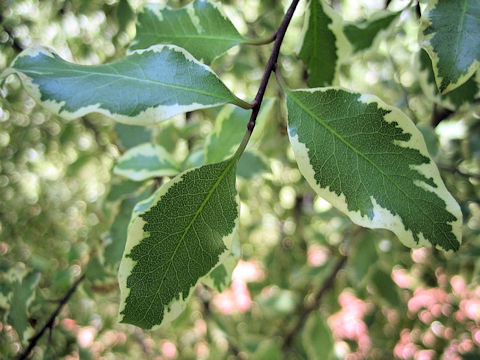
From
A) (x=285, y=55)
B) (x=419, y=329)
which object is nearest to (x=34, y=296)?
(x=285, y=55)

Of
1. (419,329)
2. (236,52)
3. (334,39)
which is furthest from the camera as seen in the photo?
(419,329)

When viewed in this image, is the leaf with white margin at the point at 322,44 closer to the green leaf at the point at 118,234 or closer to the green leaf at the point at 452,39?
the green leaf at the point at 452,39

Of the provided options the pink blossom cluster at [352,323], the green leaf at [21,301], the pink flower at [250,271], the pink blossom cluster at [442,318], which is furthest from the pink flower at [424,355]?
the green leaf at [21,301]

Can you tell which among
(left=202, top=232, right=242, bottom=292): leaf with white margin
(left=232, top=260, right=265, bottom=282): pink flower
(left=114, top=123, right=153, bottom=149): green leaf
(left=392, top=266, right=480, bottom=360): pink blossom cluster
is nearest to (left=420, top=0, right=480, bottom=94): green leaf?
(left=202, top=232, right=242, bottom=292): leaf with white margin

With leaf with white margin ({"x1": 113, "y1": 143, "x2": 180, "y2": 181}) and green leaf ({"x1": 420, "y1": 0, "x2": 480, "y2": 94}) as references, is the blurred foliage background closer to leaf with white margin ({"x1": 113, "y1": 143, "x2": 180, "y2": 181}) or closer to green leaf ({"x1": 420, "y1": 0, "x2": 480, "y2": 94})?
leaf with white margin ({"x1": 113, "y1": 143, "x2": 180, "y2": 181})

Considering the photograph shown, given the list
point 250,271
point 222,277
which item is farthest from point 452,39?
point 250,271

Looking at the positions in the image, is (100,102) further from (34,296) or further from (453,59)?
(34,296)
